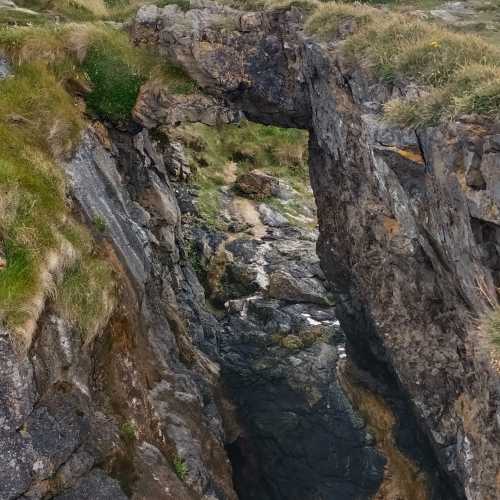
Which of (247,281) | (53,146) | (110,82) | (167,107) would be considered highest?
(110,82)

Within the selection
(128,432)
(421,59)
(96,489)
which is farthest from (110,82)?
(96,489)

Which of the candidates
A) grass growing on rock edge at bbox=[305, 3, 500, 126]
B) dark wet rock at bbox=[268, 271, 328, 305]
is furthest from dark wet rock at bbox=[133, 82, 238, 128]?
dark wet rock at bbox=[268, 271, 328, 305]

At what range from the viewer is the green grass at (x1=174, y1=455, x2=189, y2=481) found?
1565 centimetres

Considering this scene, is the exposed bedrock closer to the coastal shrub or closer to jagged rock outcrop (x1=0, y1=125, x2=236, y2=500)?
the coastal shrub

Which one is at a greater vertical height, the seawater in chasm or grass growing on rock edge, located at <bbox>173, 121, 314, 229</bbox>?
grass growing on rock edge, located at <bbox>173, 121, 314, 229</bbox>

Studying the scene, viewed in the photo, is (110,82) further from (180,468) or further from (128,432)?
(180,468)

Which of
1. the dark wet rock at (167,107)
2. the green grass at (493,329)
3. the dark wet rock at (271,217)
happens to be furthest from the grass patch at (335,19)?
the dark wet rock at (271,217)

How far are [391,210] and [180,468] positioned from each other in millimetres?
10273

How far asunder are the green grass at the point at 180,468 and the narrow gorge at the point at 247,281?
3.7 inches

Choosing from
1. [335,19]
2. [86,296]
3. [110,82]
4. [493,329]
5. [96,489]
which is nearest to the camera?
[493,329]

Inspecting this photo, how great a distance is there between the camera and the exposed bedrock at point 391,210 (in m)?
12.5

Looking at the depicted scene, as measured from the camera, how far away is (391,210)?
17.1 m

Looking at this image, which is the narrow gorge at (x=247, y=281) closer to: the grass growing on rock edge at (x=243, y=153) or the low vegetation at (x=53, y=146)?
the low vegetation at (x=53, y=146)

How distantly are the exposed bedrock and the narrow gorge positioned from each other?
0.29 feet
